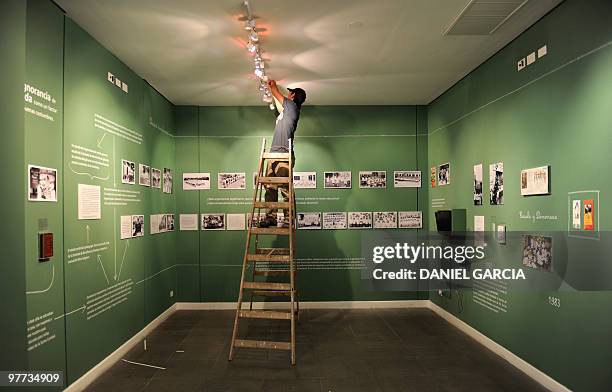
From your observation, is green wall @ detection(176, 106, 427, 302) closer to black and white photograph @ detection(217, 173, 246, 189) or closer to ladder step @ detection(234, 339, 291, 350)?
black and white photograph @ detection(217, 173, 246, 189)

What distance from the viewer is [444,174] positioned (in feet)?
19.3

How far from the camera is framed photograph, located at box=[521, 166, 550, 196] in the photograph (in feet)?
11.6

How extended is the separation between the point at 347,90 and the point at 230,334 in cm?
365

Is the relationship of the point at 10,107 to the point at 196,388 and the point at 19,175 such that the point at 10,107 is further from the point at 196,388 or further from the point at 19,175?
the point at 196,388

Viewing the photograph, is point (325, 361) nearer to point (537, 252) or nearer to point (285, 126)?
point (537, 252)

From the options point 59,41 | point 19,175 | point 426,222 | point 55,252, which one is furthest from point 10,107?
point 426,222

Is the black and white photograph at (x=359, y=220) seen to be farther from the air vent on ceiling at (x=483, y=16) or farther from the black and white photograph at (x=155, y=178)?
the air vent on ceiling at (x=483, y=16)

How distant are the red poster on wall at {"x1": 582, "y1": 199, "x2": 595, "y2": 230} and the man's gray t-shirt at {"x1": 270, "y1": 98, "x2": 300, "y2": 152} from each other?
3144 mm

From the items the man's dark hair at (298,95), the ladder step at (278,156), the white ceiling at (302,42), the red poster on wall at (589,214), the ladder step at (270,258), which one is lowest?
the ladder step at (270,258)

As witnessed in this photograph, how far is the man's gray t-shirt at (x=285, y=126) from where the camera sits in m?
5.01

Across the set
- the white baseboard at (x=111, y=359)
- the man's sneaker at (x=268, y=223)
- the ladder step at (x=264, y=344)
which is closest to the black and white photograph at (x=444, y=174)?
the man's sneaker at (x=268, y=223)

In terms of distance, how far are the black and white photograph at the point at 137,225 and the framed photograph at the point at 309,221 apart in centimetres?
243

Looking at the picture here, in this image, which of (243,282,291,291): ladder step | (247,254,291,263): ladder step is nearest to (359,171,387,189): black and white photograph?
(247,254,291,263): ladder step

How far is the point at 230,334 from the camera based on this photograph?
5156mm
